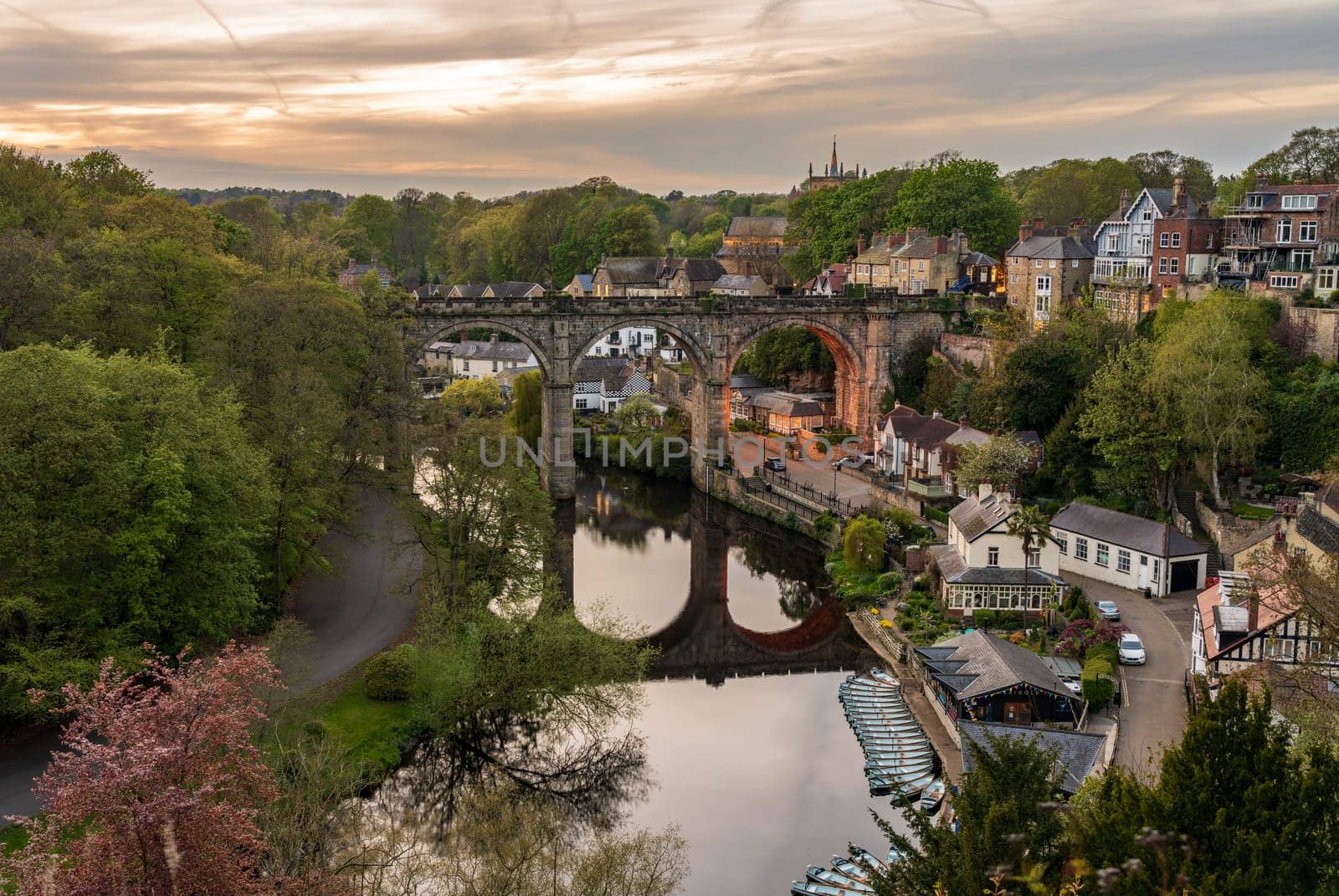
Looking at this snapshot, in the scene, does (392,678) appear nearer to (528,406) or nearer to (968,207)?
(528,406)

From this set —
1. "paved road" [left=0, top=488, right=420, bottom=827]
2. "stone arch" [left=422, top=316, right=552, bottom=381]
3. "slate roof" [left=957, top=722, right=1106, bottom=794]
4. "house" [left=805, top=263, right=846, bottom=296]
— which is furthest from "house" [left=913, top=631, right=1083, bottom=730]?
"house" [left=805, top=263, right=846, bottom=296]

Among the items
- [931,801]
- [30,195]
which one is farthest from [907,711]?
[30,195]

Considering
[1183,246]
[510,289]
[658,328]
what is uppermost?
[1183,246]

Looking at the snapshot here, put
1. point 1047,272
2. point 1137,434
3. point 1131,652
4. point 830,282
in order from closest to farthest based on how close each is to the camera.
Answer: point 1131,652, point 1137,434, point 1047,272, point 830,282

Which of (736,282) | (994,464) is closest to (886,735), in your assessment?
(994,464)

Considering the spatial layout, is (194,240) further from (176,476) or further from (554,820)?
(554,820)

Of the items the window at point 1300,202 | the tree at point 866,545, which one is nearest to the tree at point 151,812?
the tree at point 866,545

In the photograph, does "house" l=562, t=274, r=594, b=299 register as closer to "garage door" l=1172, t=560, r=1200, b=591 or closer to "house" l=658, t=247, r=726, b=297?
"house" l=658, t=247, r=726, b=297
